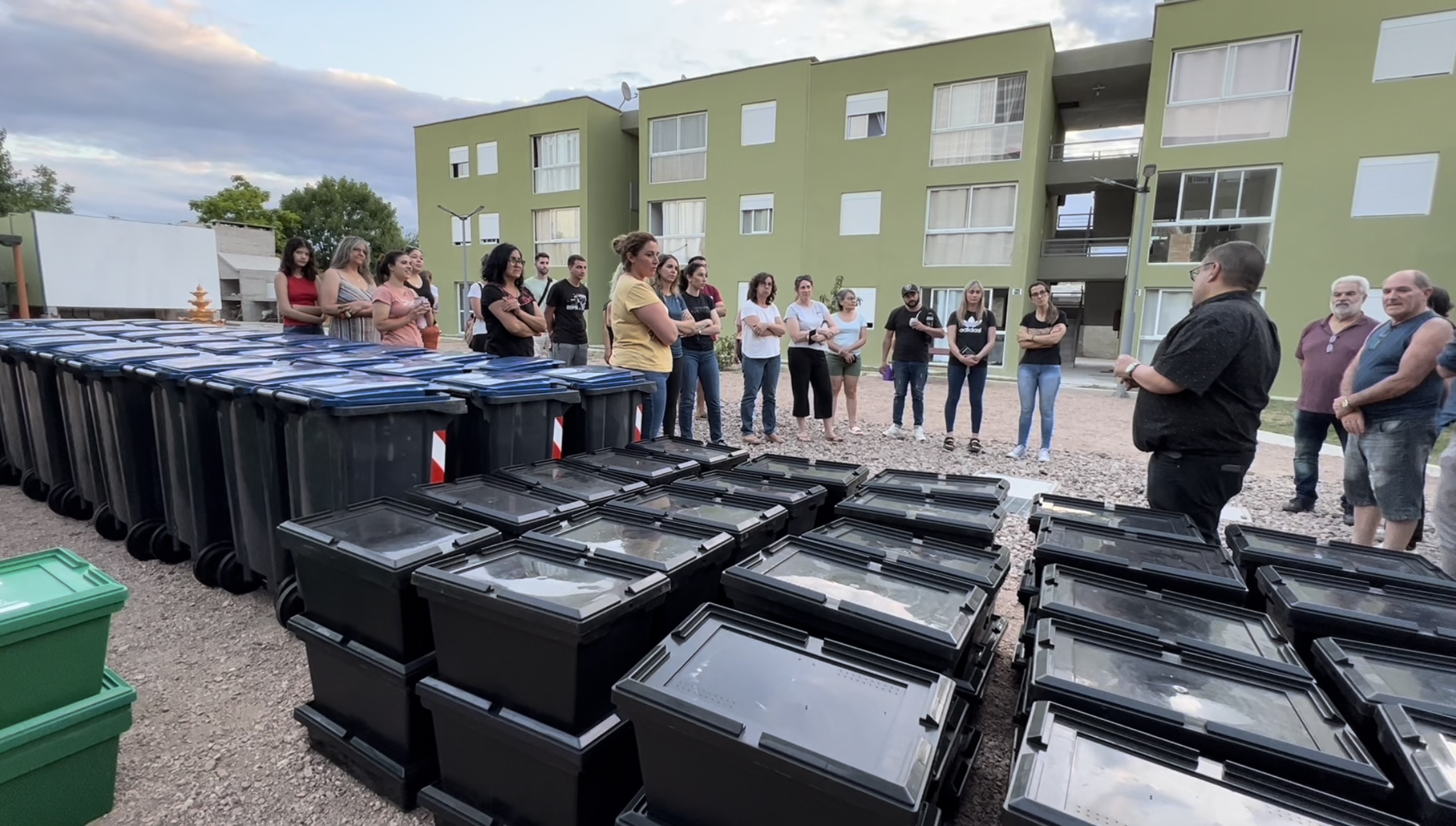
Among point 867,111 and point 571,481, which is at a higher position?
point 867,111

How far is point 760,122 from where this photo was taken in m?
19.5

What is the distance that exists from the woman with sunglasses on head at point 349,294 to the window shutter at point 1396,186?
18.3 m

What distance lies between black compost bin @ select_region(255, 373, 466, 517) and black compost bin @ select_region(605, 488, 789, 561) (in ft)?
3.46

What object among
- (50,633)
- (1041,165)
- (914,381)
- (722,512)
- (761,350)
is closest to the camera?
(50,633)

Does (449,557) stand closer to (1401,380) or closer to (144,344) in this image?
(144,344)

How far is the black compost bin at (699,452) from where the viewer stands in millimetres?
3311

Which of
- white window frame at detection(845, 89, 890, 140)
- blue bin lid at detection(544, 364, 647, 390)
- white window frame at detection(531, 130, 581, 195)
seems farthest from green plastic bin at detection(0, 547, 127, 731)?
white window frame at detection(531, 130, 581, 195)

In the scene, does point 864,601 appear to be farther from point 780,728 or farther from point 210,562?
point 210,562

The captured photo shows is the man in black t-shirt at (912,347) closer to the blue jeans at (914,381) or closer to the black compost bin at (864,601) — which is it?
the blue jeans at (914,381)

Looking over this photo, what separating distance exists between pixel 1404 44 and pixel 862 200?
1118 cm

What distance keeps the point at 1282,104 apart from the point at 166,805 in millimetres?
19814

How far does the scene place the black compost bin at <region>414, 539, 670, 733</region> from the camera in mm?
1622

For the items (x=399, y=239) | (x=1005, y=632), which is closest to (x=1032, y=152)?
(x=1005, y=632)

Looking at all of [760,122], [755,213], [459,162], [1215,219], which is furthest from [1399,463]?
[459,162]
